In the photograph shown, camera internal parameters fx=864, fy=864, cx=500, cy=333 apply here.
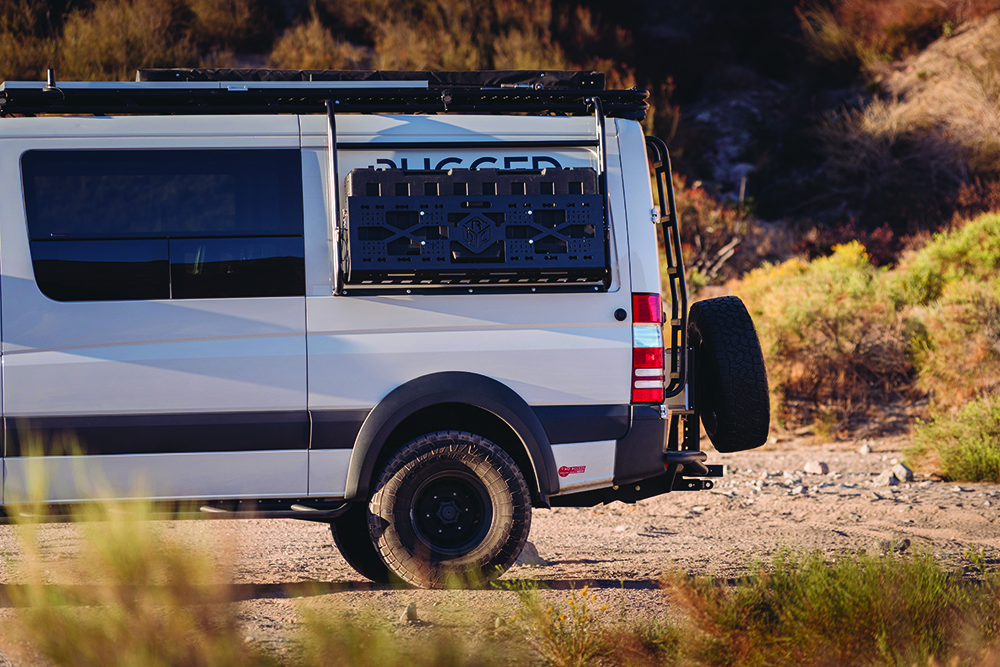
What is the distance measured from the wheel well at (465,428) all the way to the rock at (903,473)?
4.61 m

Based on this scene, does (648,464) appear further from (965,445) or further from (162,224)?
(965,445)

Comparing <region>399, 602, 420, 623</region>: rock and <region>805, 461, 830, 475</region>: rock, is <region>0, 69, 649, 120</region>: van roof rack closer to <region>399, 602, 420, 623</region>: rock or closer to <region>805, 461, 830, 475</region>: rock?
<region>399, 602, 420, 623</region>: rock

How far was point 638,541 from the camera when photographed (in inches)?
239

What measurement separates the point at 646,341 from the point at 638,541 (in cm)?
206

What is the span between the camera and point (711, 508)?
720 centimetres

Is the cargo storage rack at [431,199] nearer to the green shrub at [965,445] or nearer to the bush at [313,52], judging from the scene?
the green shrub at [965,445]

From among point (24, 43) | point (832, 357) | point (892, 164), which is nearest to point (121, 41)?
point (24, 43)

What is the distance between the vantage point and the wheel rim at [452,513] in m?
4.53

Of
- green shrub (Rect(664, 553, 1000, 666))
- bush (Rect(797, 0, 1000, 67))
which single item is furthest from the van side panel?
bush (Rect(797, 0, 1000, 67))

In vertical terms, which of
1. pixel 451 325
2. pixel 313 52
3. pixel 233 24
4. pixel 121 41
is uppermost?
pixel 233 24

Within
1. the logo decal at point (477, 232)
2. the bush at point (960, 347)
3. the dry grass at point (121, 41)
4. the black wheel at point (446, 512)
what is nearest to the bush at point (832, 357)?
the bush at point (960, 347)

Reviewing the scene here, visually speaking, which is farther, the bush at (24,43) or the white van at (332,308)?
the bush at (24,43)

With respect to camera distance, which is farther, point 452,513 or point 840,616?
point 452,513

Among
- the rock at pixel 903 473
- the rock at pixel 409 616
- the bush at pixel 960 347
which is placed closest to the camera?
the rock at pixel 409 616
